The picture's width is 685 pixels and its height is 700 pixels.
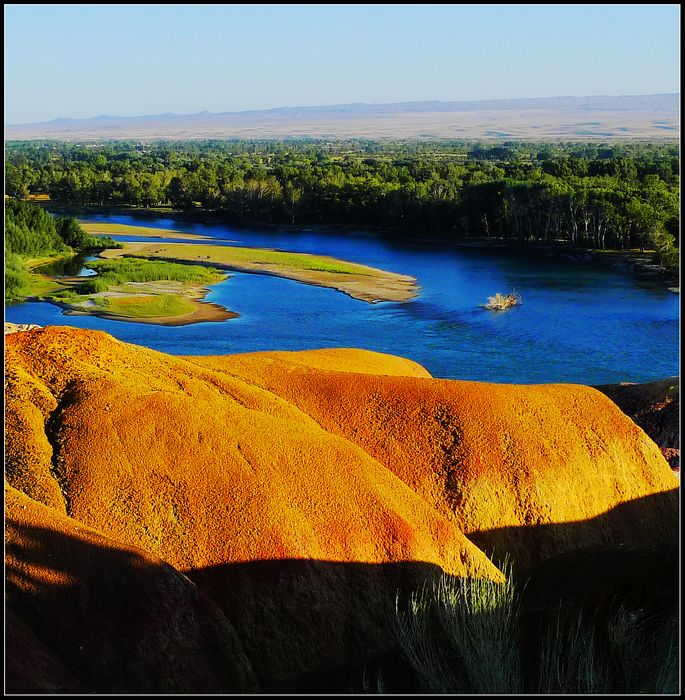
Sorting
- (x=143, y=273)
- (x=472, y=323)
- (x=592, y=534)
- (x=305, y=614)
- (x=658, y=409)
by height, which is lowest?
(x=592, y=534)

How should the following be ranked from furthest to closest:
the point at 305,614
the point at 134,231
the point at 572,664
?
the point at 134,231 < the point at 305,614 < the point at 572,664

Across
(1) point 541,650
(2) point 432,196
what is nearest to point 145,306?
(2) point 432,196

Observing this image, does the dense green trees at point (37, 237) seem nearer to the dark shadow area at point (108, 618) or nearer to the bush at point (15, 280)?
the bush at point (15, 280)

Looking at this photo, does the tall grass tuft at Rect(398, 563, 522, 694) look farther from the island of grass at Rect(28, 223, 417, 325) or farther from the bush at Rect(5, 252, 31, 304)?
the bush at Rect(5, 252, 31, 304)

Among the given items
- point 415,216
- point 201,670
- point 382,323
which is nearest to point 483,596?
point 201,670

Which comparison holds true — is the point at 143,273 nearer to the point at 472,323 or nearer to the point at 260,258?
the point at 260,258

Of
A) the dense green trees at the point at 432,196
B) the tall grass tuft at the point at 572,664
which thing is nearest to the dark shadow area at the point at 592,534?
the tall grass tuft at the point at 572,664

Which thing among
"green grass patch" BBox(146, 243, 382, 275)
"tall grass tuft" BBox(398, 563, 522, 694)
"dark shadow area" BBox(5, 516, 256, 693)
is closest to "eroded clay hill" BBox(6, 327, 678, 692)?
"dark shadow area" BBox(5, 516, 256, 693)
